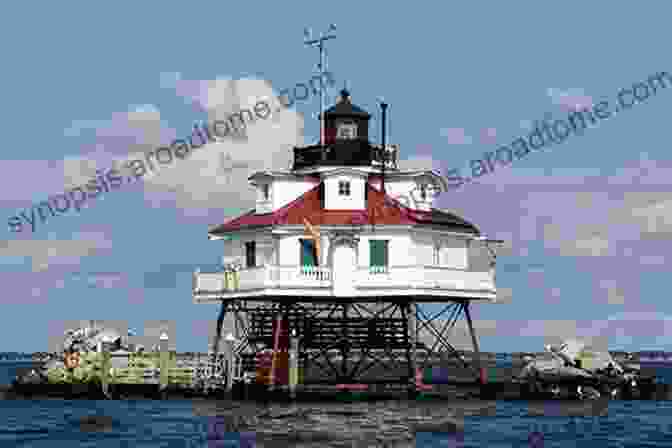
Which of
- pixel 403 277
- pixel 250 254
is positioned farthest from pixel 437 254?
pixel 250 254

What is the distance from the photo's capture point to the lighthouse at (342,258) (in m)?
64.2

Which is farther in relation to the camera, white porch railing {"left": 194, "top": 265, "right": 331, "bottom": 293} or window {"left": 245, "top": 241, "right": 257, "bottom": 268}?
window {"left": 245, "top": 241, "right": 257, "bottom": 268}

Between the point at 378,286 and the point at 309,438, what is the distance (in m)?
12.5

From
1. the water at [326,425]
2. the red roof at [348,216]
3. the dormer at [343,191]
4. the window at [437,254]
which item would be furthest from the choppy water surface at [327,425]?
the dormer at [343,191]

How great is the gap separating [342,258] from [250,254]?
4989mm

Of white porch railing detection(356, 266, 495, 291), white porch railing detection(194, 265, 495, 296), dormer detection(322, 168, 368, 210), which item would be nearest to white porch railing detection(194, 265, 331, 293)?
white porch railing detection(194, 265, 495, 296)

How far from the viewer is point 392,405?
63.4m

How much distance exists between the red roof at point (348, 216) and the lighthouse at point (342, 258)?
0.07 m

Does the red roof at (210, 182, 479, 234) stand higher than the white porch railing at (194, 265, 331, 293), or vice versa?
the red roof at (210, 182, 479, 234)

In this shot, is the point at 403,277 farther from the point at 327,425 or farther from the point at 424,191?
the point at 327,425

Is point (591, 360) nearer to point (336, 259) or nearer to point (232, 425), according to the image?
point (336, 259)

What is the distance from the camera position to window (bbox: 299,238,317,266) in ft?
214

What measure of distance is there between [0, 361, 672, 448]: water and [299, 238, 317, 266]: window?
19.9 feet

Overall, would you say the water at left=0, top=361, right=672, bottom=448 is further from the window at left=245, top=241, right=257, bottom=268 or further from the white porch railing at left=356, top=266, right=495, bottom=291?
the window at left=245, top=241, right=257, bottom=268
